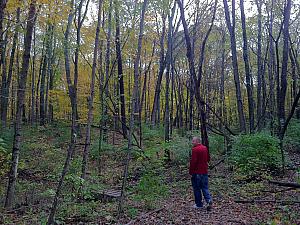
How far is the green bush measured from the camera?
415 inches

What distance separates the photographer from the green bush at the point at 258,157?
1055 cm

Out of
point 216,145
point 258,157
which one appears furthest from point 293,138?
point 258,157

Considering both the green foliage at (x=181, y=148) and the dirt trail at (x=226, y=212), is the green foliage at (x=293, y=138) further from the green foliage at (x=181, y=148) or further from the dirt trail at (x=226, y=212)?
the dirt trail at (x=226, y=212)

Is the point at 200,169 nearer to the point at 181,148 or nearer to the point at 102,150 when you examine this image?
the point at 181,148

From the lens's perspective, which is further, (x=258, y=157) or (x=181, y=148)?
(x=181, y=148)

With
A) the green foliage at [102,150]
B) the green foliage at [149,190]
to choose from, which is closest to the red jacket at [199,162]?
the green foliage at [149,190]

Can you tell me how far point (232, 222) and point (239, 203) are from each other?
188 cm

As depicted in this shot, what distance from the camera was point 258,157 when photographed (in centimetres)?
1075

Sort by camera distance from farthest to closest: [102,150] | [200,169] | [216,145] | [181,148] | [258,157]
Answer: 1. [102,150]
2. [216,145]
3. [181,148]
4. [258,157]
5. [200,169]

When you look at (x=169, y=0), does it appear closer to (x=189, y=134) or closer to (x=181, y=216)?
(x=189, y=134)

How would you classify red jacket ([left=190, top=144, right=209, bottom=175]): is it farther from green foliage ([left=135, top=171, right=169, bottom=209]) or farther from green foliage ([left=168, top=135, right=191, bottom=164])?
green foliage ([left=168, top=135, right=191, bottom=164])

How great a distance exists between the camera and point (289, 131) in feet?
56.2

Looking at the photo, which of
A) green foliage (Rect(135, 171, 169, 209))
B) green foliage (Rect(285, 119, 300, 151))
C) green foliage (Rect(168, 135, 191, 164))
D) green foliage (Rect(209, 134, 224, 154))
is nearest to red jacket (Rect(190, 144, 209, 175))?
green foliage (Rect(135, 171, 169, 209))

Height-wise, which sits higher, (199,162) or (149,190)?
(199,162)
